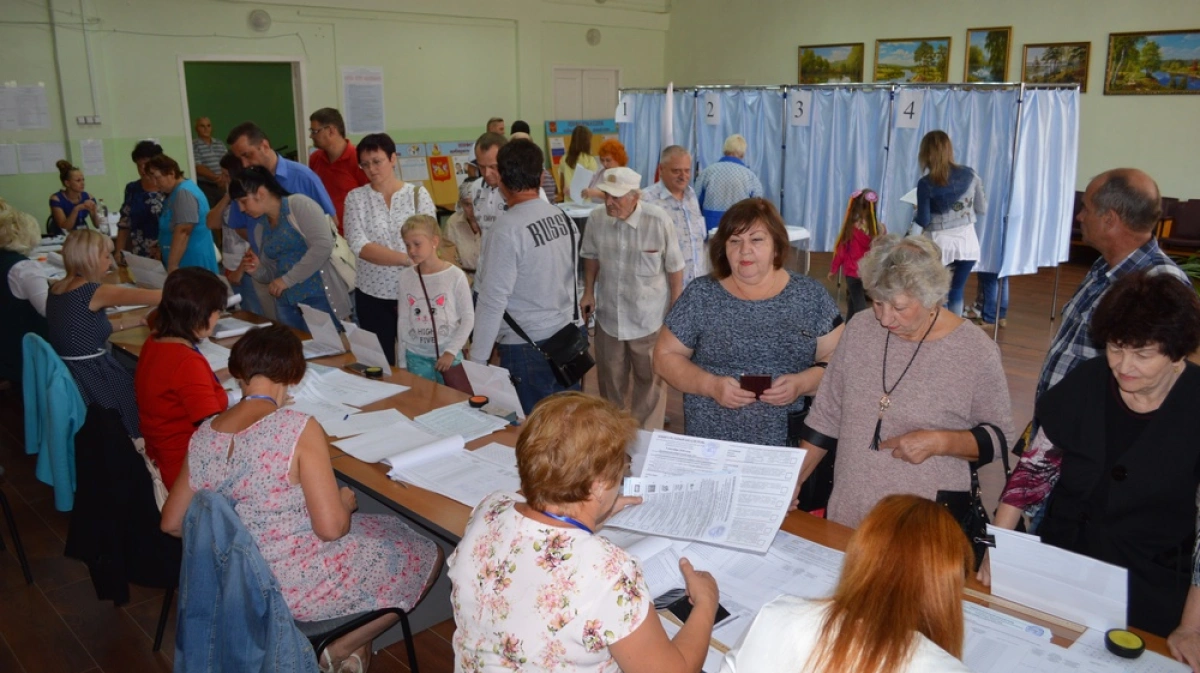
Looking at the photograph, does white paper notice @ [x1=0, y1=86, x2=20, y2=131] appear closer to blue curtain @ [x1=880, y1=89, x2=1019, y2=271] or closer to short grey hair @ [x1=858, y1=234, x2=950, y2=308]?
blue curtain @ [x1=880, y1=89, x2=1019, y2=271]

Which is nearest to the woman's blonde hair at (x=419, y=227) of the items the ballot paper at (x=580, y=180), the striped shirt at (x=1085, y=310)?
the striped shirt at (x=1085, y=310)

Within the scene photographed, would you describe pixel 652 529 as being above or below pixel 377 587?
above

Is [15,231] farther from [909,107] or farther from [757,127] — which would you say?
[909,107]

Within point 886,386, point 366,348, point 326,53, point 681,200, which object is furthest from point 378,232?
point 326,53

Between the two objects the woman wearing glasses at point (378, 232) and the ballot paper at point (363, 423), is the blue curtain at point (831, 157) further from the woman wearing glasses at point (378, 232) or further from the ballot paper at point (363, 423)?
the ballot paper at point (363, 423)

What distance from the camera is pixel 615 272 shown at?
4.37m

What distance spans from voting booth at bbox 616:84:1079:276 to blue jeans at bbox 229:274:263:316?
4.20 m

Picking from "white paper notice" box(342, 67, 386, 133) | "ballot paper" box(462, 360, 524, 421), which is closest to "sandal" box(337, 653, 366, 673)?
"ballot paper" box(462, 360, 524, 421)

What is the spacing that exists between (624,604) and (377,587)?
1226 millimetres

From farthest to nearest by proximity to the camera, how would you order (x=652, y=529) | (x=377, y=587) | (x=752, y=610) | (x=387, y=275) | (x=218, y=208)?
(x=218, y=208) → (x=387, y=275) → (x=377, y=587) → (x=652, y=529) → (x=752, y=610)

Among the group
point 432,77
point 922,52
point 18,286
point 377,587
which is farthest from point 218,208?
point 922,52

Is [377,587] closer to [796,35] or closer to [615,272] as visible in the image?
[615,272]

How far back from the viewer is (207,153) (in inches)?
368

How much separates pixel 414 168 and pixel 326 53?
171 cm
